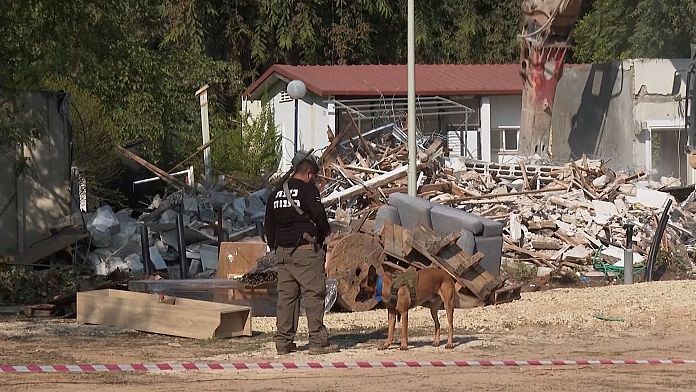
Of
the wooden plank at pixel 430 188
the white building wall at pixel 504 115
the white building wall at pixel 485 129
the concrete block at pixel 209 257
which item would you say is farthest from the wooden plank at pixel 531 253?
the white building wall at pixel 504 115

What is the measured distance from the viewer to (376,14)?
47656 millimetres

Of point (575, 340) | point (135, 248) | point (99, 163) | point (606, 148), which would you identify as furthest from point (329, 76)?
point (575, 340)

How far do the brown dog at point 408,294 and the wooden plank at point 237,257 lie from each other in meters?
6.49

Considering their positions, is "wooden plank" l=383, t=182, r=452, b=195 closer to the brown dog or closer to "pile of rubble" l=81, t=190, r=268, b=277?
"pile of rubble" l=81, t=190, r=268, b=277

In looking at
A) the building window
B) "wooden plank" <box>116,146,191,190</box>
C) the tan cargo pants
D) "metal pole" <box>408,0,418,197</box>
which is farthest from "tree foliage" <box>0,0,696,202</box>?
the tan cargo pants

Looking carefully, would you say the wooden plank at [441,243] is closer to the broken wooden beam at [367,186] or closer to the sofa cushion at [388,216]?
the sofa cushion at [388,216]

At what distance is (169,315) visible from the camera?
14.0 meters

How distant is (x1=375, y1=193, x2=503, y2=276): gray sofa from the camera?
58.4ft

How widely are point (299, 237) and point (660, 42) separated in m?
30.4

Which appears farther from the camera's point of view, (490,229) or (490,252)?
(490,229)

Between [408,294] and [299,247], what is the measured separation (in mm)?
1155

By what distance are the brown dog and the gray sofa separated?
4.65 m

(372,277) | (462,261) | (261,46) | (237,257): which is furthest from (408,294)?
(261,46)

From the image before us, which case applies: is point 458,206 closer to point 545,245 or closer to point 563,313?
point 545,245
